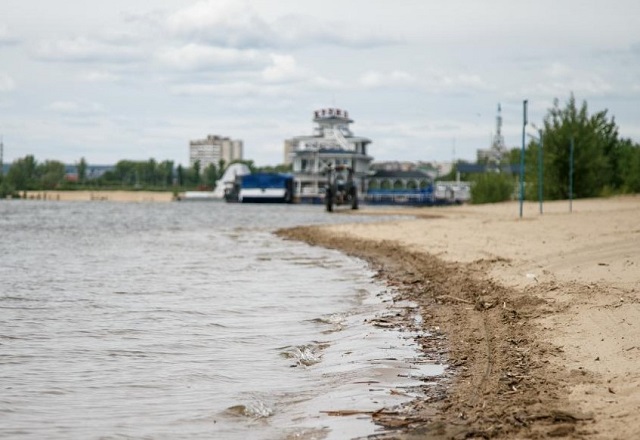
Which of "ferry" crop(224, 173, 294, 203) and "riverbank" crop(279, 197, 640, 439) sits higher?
"ferry" crop(224, 173, 294, 203)


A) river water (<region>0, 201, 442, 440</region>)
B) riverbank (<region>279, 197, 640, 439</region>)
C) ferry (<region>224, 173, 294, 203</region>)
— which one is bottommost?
river water (<region>0, 201, 442, 440</region>)

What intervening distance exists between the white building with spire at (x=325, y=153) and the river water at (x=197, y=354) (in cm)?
11487

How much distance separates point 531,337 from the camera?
11.4 meters

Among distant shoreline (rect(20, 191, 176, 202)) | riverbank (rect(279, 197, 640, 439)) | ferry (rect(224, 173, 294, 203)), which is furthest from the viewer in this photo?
distant shoreline (rect(20, 191, 176, 202))

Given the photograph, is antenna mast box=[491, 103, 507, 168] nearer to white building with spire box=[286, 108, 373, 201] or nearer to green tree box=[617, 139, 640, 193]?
white building with spire box=[286, 108, 373, 201]

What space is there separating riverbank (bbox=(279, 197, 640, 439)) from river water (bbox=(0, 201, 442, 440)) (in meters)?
0.58

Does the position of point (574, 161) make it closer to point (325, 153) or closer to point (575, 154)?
point (575, 154)

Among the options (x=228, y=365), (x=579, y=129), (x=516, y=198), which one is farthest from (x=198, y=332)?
(x=516, y=198)

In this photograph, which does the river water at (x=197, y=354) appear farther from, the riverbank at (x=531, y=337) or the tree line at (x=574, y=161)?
the tree line at (x=574, y=161)

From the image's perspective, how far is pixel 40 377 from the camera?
10.9m

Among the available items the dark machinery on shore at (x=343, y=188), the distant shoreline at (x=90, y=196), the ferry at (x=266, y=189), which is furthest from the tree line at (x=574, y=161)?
the distant shoreline at (x=90, y=196)

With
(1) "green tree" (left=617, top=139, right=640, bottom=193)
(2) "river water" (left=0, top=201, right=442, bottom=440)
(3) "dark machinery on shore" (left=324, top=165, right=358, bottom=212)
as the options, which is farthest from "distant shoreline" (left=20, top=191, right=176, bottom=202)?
(2) "river water" (left=0, top=201, right=442, bottom=440)

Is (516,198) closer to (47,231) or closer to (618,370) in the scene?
(47,231)

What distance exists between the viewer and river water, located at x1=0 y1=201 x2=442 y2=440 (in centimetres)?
882
